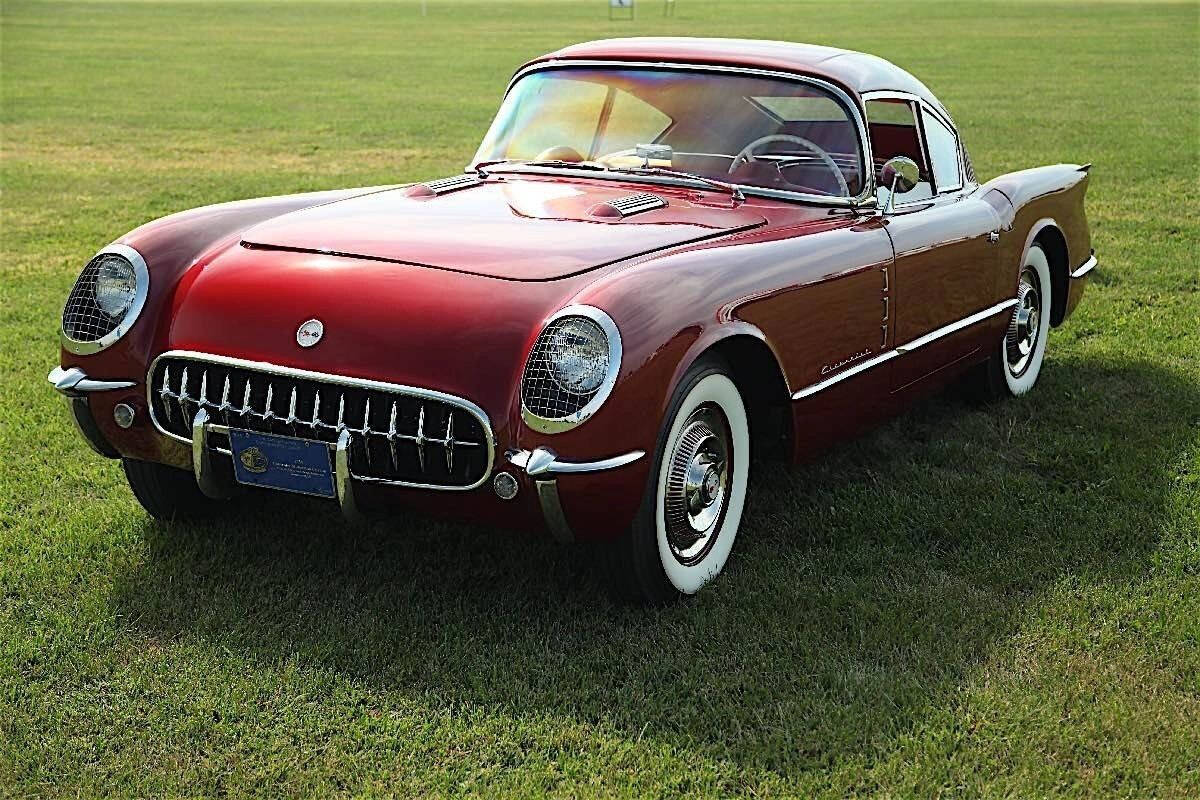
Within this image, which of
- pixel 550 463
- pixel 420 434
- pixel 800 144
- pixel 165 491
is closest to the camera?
pixel 550 463

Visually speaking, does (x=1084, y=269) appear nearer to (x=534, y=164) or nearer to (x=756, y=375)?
(x=534, y=164)

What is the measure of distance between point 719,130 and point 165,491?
2.32m

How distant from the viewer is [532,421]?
3.82 m

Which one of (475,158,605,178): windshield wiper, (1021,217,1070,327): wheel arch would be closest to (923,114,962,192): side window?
(1021,217,1070,327): wheel arch

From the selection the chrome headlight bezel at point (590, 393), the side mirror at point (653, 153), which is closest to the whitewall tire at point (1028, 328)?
the side mirror at point (653, 153)

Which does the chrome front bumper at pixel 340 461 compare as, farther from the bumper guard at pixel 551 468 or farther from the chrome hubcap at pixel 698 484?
the chrome hubcap at pixel 698 484

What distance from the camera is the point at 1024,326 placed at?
666 centimetres

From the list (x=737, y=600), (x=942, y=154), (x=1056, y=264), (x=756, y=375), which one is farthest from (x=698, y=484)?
(x=1056, y=264)

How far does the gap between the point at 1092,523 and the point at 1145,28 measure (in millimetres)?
35347

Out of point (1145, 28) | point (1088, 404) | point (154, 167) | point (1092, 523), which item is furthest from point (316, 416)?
point (1145, 28)

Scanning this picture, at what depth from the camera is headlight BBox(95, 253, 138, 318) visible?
4.46m

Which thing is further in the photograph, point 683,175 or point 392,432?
point 683,175

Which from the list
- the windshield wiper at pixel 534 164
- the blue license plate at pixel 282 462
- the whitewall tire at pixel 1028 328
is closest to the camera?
Answer: the blue license plate at pixel 282 462

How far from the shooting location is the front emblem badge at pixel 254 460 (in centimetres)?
411
